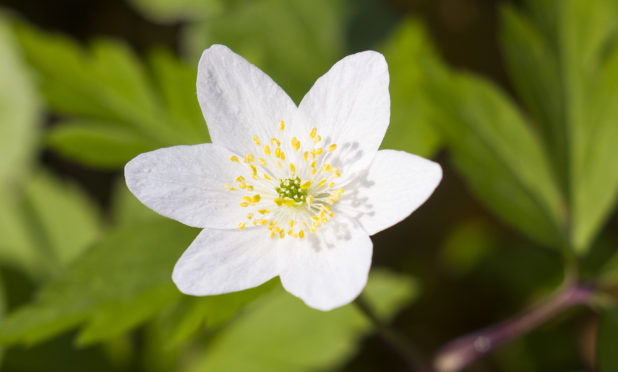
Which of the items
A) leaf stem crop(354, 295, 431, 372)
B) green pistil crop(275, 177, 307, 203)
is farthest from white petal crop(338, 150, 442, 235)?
leaf stem crop(354, 295, 431, 372)

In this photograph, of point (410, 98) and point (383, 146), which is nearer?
point (383, 146)

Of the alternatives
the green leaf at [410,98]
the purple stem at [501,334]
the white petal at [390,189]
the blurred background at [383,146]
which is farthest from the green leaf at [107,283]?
the purple stem at [501,334]

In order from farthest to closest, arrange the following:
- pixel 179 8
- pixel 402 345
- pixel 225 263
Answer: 1. pixel 179 8
2. pixel 402 345
3. pixel 225 263

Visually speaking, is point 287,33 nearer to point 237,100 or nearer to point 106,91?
point 106,91

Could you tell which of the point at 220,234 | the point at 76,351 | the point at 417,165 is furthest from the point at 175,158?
the point at 76,351

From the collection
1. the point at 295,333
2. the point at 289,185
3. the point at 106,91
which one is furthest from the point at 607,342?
the point at 106,91

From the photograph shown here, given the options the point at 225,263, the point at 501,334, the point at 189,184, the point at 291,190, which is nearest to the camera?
the point at 225,263
